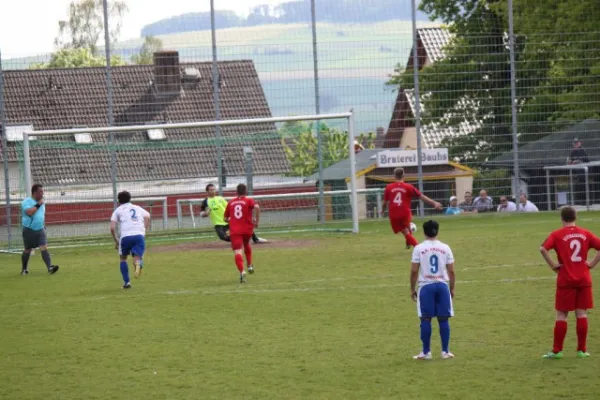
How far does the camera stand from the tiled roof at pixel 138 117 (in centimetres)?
2719

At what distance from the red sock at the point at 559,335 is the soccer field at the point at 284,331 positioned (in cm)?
14

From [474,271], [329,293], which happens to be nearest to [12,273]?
[329,293]

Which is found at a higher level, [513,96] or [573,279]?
[513,96]

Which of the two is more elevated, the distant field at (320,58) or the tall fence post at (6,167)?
the distant field at (320,58)

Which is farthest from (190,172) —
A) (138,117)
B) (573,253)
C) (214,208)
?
(573,253)

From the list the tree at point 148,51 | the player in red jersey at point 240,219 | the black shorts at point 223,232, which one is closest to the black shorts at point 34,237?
the player in red jersey at point 240,219

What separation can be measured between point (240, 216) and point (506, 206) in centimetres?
1411

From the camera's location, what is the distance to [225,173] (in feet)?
91.1

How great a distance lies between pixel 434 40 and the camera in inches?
1410

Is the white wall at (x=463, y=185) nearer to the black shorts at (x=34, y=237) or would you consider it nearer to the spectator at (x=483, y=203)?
the spectator at (x=483, y=203)

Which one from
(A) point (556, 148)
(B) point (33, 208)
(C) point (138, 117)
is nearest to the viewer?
(B) point (33, 208)

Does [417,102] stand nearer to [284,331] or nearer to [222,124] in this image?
[222,124]

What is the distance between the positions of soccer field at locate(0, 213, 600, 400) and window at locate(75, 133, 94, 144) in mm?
6495

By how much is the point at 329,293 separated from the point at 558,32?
757 inches
